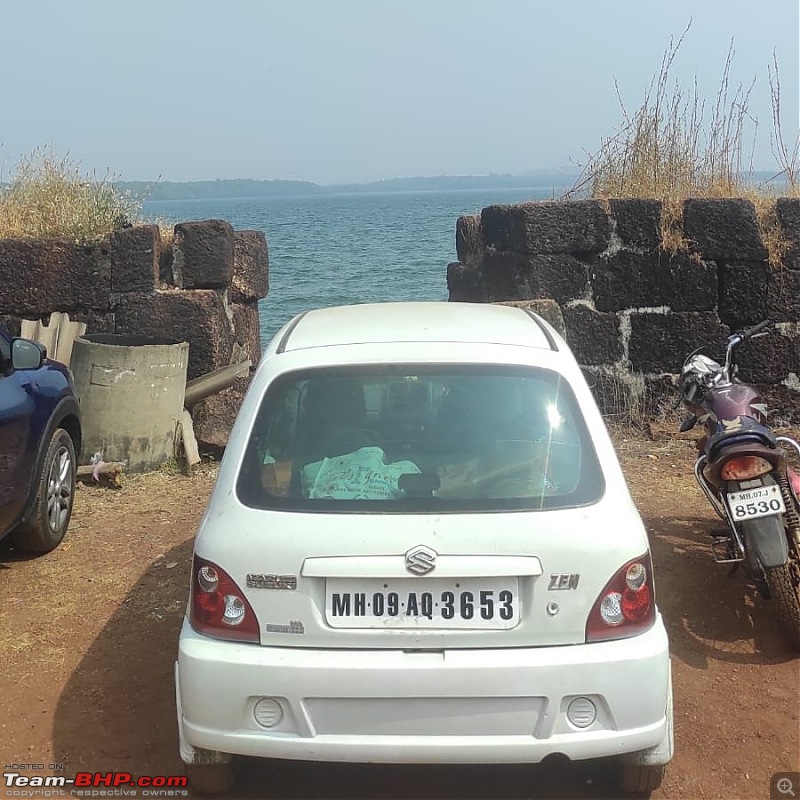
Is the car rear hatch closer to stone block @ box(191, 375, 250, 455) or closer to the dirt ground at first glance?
the dirt ground

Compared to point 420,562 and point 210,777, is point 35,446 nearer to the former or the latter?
point 210,777

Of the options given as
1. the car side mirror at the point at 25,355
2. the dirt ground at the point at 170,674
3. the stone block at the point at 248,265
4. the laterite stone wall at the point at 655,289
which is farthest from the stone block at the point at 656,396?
the car side mirror at the point at 25,355

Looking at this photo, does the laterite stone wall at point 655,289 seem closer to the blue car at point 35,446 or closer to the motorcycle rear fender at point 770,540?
the blue car at point 35,446

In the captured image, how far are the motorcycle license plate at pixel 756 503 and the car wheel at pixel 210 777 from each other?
2.33m

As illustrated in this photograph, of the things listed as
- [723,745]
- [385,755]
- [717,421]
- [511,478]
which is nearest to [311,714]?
[385,755]

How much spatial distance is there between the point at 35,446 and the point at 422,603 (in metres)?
3.35

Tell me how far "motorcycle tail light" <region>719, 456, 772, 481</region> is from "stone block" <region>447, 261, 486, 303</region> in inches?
190

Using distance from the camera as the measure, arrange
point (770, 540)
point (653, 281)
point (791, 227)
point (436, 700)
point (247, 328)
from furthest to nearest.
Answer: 1. point (247, 328)
2. point (653, 281)
3. point (791, 227)
4. point (770, 540)
5. point (436, 700)

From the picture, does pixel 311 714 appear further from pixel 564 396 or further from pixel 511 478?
Answer: pixel 564 396

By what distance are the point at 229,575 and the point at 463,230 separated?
712cm

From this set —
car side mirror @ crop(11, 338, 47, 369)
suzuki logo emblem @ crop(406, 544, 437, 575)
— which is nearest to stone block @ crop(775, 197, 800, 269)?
car side mirror @ crop(11, 338, 47, 369)

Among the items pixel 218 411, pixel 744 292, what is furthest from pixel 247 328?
pixel 744 292

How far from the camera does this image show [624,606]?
9.70ft

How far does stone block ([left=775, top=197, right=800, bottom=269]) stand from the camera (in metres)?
7.82
